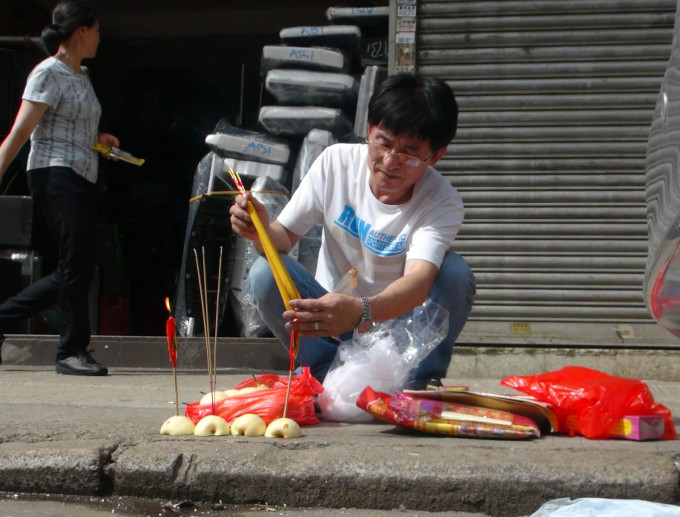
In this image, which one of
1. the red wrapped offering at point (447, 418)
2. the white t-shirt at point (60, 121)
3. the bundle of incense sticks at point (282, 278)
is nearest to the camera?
the bundle of incense sticks at point (282, 278)

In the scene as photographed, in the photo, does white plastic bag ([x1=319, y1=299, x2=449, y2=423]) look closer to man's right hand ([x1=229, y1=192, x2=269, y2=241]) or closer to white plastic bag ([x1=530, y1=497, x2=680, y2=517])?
man's right hand ([x1=229, y1=192, x2=269, y2=241])

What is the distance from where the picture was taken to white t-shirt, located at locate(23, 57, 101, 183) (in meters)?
4.18

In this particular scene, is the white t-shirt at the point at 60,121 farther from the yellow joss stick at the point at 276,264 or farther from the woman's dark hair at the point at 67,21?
the yellow joss stick at the point at 276,264

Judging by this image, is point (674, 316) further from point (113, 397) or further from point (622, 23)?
point (622, 23)

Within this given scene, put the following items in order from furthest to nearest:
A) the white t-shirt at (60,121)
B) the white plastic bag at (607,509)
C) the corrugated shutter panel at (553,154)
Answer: the corrugated shutter panel at (553,154)
the white t-shirt at (60,121)
the white plastic bag at (607,509)

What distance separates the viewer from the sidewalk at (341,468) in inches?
78.7

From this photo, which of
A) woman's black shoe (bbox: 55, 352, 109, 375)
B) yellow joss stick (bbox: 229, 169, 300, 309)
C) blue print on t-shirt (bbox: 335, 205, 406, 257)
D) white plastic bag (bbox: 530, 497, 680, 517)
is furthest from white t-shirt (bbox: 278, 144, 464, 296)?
woman's black shoe (bbox: 55, 352, 109, 375)

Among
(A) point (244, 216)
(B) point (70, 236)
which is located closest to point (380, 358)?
(A) point (244, 216)

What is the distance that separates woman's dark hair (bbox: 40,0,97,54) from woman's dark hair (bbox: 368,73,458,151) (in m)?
2.15

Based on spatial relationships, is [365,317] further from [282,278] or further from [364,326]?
[282,278]

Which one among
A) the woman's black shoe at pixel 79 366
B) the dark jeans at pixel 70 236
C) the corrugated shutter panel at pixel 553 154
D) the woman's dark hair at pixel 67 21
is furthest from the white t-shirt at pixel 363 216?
the corrugated shutter panel at pixel 553 154

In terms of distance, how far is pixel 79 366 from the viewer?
170 inches

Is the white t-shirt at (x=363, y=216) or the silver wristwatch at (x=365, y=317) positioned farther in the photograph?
A: the white t-shirt at (x=363, y=216)

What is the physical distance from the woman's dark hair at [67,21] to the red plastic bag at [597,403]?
2894mm
